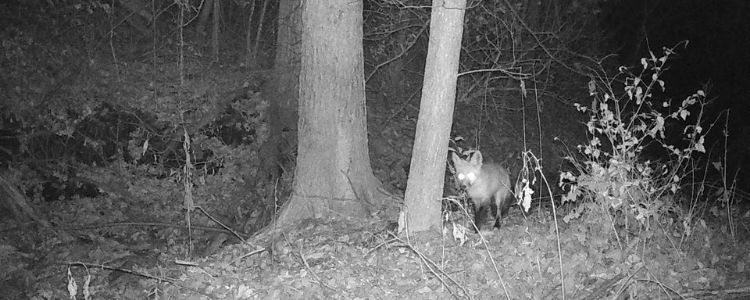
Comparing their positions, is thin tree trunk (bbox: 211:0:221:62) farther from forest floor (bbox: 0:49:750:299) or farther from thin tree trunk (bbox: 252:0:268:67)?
forest floor (bbox: 0:49:750:299)

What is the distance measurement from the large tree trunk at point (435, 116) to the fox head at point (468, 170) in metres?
2.23

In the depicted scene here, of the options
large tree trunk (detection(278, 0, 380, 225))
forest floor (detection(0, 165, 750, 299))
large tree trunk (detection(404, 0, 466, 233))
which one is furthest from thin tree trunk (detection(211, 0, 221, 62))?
large tree trunk (detection(404, 0, 466, 233))

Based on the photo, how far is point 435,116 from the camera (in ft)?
22.0

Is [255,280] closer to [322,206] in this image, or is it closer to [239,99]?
[322,206]

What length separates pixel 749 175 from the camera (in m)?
13.6

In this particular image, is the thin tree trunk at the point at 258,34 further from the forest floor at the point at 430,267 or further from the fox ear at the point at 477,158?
the fox ear at the point at 477,158

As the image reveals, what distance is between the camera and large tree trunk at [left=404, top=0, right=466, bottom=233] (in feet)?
21.1

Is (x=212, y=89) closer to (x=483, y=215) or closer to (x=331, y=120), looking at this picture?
(x=331, y=120)

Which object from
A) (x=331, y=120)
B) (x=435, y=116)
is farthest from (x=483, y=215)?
(x=435, y=116)

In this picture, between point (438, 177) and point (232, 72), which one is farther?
point (232, 72)

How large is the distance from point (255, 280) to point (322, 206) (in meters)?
1.98

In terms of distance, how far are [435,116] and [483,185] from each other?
9.90 ft

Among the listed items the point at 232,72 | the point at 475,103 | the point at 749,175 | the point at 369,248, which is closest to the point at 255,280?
the point at 369,248

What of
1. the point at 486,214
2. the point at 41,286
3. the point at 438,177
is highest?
the point at 438,177
